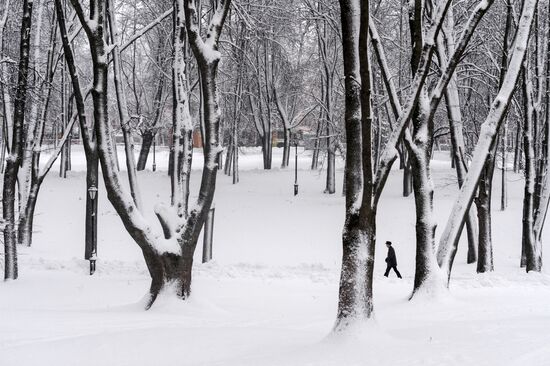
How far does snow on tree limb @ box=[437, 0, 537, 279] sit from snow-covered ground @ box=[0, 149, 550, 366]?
104cm

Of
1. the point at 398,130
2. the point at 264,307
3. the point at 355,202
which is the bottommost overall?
the point at 264,307

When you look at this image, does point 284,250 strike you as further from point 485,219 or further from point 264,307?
point 264,307

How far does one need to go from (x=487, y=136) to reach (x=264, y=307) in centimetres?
471

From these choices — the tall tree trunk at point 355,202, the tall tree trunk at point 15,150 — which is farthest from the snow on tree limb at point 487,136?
the tall tree trunk at point 15,150

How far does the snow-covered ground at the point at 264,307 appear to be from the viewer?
608 cm

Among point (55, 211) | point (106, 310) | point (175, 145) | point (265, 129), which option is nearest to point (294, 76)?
point (265, 129)

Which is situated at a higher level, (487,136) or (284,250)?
(487,136)

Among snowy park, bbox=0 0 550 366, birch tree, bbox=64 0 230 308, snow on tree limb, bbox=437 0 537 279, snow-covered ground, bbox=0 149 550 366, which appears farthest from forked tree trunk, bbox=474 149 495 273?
birch tree, bbox=64 0 230 308

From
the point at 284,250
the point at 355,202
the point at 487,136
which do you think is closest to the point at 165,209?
the point at 355,202

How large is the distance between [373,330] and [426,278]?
3.14 m

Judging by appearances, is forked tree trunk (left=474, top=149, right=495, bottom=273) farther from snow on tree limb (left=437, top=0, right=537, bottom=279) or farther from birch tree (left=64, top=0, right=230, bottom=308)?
birch tree (left=64, top=0, right=230, bottom=308)

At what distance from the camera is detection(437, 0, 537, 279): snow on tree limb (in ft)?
30.5

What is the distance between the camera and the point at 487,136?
9.46 metres

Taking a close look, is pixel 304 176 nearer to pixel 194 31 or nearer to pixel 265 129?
pixel 265 129
